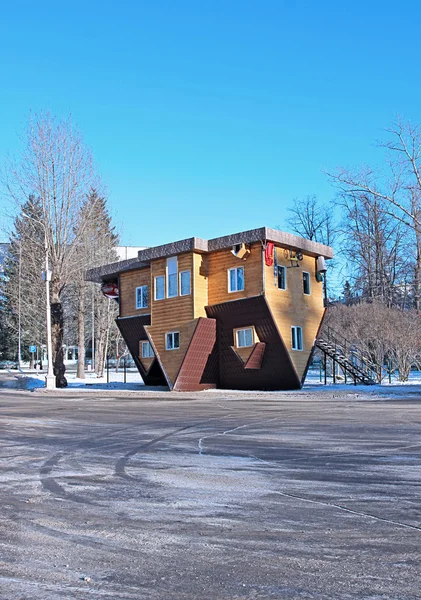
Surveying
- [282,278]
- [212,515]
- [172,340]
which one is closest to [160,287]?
[172,340]

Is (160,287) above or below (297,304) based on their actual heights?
above

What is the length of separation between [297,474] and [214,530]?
2681 mm

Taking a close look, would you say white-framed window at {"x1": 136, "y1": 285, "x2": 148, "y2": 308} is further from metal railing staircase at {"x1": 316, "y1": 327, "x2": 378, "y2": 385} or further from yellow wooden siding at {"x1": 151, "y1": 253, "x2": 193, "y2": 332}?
metal railing staircase at {"x1": 316, "y1": 327, "x2": 378, "y2": 385}

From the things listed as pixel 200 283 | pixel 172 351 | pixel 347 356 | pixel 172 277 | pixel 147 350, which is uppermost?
pixel 172 277

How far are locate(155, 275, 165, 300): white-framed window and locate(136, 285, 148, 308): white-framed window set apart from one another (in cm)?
261

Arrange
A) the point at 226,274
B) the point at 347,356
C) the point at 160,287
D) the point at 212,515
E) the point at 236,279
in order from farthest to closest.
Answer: the point at 347,356
the point at 160,287
the point at 226,274
the point at 236,279
the point at 212,515

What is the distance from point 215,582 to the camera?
3.97 m

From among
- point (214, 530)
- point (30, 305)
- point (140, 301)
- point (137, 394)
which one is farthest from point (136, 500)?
point (30, 305)

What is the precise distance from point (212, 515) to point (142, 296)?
29.8m

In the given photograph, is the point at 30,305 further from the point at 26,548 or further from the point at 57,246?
the point at 26,548

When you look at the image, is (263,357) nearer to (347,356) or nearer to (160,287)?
(160,287)

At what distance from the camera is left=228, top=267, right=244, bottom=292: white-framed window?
29.2 metres

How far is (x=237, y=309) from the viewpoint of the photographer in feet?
95.7

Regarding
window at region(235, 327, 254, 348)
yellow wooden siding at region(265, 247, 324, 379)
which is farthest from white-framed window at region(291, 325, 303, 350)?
window at region(235, 327, 254, 348)
